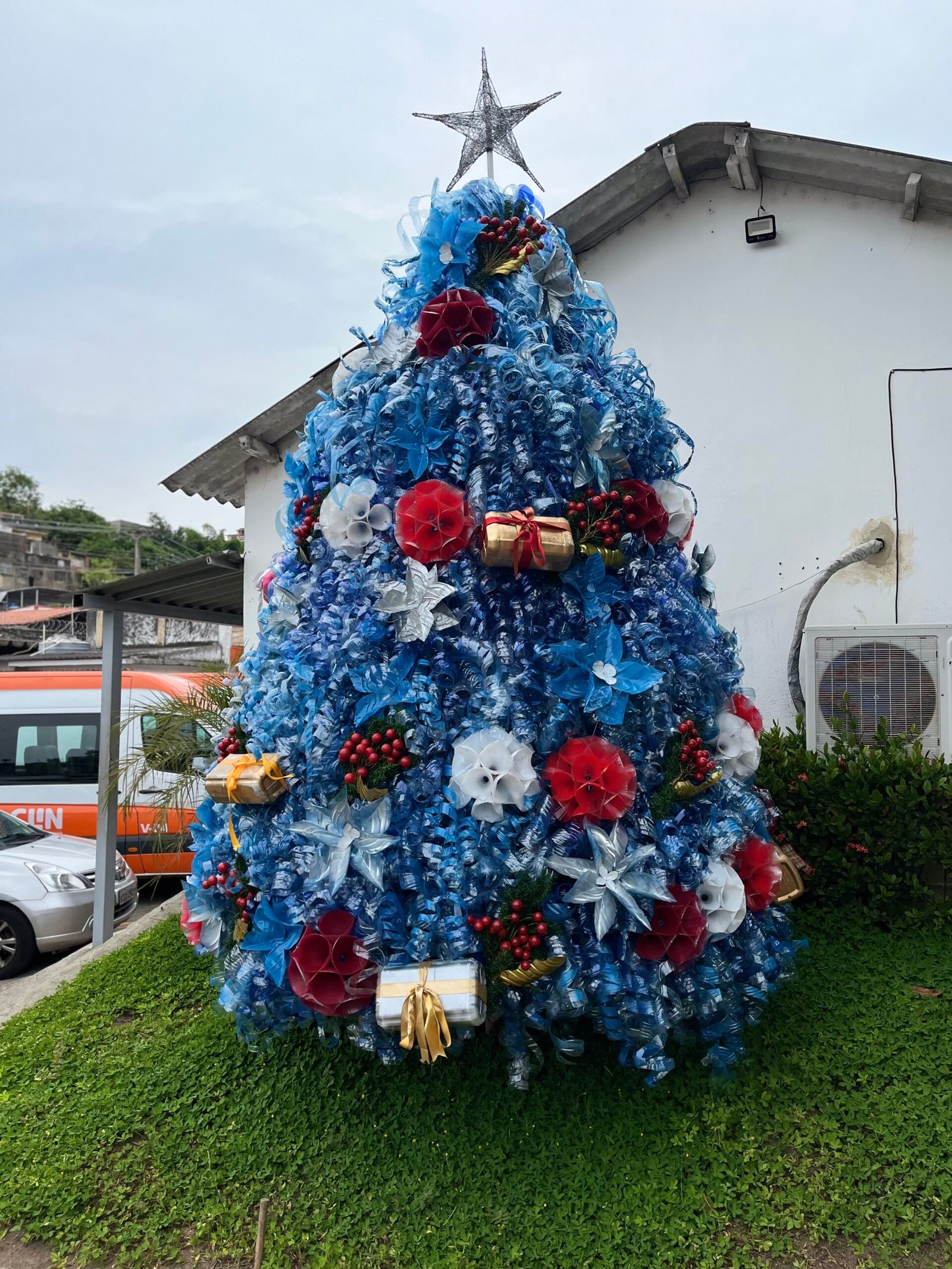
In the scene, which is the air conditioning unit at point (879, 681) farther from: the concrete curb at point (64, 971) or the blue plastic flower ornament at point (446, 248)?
the concrete curb at point (64, 971)

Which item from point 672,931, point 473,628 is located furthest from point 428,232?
point 672,931

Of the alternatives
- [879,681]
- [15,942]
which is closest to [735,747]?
[879,681]

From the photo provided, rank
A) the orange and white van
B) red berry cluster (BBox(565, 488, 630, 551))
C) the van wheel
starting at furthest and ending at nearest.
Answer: the orange and white van
the van wheel
red berry cluster (BBox(565, 488, 630, 551))

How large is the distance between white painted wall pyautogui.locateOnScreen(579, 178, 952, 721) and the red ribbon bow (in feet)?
11.3

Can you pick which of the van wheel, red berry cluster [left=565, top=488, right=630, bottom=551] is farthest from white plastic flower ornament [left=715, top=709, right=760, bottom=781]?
the van wheel

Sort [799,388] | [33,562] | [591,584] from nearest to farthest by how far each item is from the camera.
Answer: [591,584]
[799,388]
[33,562]

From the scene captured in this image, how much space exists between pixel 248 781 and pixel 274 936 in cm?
54

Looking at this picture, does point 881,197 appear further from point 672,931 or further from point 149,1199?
point 149,1199

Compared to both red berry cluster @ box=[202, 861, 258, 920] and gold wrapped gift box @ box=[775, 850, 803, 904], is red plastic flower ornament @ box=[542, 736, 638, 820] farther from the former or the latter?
red berry cluster @ box=[202, 861, 258, 920]

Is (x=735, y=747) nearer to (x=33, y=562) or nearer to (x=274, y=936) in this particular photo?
(x=274, y=936)

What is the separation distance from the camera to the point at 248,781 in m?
2.86

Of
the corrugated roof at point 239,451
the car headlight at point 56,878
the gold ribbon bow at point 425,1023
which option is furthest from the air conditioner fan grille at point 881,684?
the car headlight at point 56,878

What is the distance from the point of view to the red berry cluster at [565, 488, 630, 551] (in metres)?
2.99

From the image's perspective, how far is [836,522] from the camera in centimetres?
561
